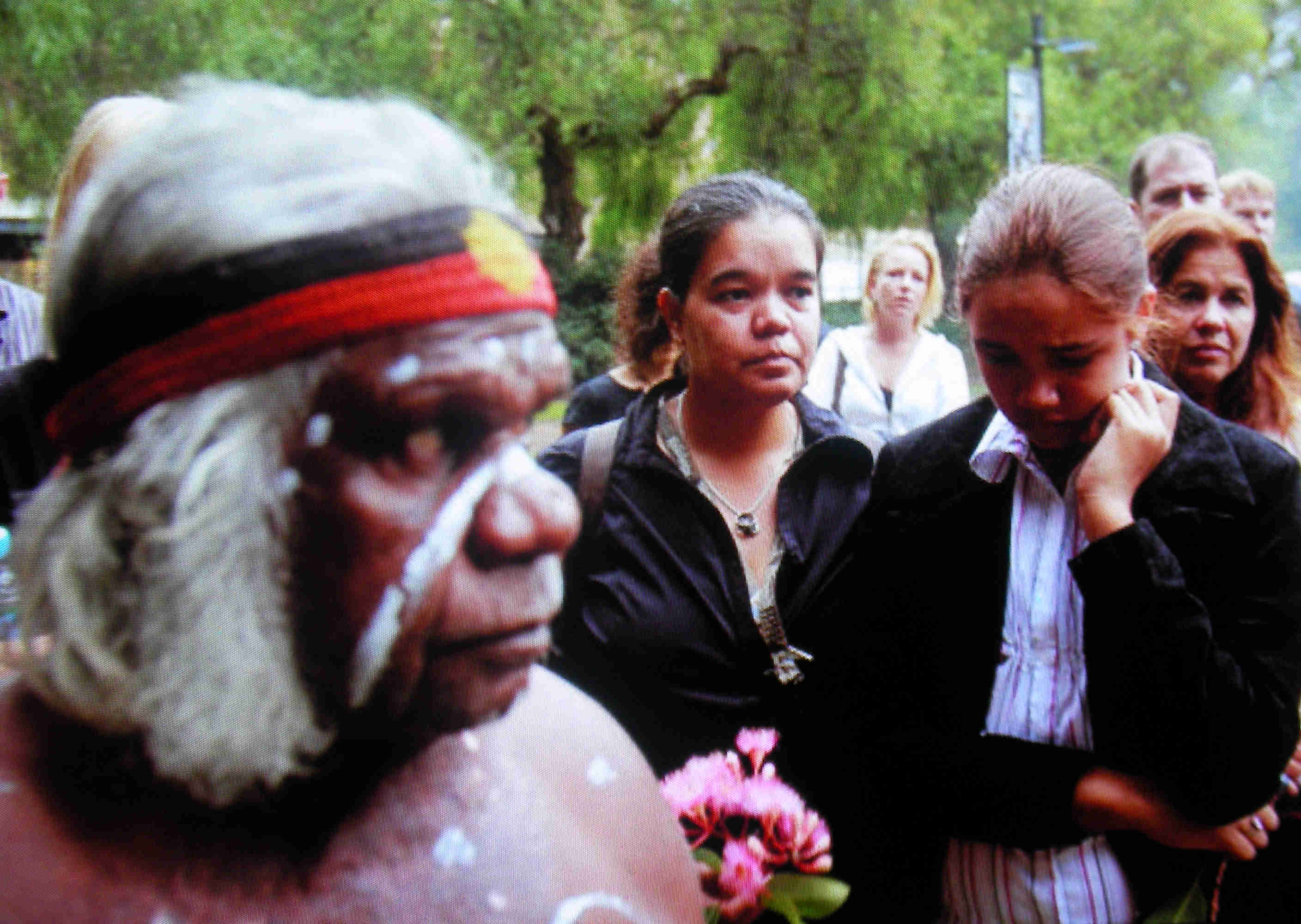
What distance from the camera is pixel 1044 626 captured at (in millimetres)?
2168

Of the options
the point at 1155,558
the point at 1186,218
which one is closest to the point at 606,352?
the point at 1186,218

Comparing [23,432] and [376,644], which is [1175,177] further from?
[376,644]

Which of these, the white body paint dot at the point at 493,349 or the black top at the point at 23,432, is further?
the black top at the point at 23,432

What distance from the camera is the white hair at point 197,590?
96 cm

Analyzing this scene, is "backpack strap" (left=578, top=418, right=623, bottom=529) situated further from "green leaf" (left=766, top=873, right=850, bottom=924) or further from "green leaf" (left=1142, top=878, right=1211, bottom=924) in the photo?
"green leaf" (left=1142, top=878, right=1211, bottom=924)

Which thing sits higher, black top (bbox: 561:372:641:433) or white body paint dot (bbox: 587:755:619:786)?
white body paint dot (bbox: 587:755:619:786)

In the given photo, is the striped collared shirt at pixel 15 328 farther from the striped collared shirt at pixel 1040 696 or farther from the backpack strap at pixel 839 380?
the backpack strap at pixel 839 380

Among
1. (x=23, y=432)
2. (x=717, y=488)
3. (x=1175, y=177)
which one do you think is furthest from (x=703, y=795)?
(x=1175, y=177)

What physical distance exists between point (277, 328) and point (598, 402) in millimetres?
3216

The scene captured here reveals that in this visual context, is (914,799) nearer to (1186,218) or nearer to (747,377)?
(747,377)

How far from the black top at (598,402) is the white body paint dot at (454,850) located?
117 inches

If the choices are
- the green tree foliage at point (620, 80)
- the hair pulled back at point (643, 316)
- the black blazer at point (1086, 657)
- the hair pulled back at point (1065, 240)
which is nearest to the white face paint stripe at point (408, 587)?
the black blazer at point (1086, 657)

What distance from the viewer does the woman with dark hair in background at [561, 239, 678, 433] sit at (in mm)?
3740

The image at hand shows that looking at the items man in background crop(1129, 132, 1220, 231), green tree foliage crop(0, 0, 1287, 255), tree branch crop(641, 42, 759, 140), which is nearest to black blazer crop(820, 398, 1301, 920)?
man in background crop(1129, 132, 1220, 231)
